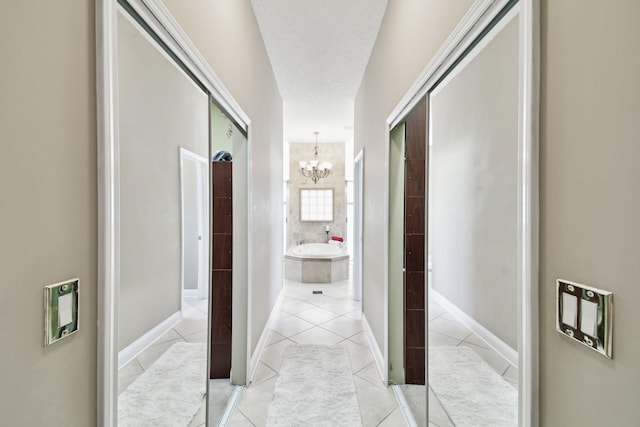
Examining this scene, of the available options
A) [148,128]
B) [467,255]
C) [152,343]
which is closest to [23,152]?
[148,128]

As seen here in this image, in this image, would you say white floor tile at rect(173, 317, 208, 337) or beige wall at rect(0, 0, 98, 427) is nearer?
beige wall at rect(0, 0, 98, 427)

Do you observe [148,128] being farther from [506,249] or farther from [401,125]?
[401,125]

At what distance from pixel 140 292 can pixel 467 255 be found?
1228 mm

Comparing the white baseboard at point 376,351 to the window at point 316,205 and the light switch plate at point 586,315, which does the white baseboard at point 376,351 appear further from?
the window at point 316,205

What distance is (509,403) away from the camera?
0.90 meters

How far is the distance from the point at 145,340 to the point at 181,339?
0.35 metres

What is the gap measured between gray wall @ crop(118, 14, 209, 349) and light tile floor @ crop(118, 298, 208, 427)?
0.08 metres

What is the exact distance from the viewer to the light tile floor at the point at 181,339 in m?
0.89

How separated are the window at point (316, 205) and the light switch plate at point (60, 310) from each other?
6.90 meters

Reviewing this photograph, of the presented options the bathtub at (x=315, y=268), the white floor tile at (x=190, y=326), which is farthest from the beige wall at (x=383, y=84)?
the bathtub at (x=315, y=268)

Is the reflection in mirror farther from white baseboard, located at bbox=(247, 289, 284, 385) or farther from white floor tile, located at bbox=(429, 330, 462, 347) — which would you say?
white floor tile, located at bbox=(429, 330, 462, 347)

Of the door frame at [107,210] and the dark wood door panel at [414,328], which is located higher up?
the door frame at [107,210]

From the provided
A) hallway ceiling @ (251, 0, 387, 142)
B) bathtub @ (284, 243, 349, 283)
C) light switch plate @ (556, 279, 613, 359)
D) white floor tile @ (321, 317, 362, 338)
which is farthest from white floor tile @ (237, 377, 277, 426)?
bathtub @ (284, 243, 349, 283)

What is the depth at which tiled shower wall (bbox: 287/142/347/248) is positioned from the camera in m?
7.55
